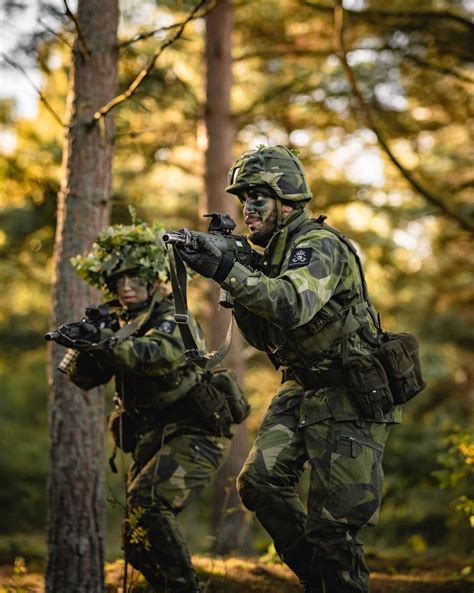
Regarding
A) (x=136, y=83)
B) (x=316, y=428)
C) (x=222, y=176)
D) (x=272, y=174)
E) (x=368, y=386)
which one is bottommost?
(x=316, y=428)

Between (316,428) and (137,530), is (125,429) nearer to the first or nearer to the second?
(137,530)

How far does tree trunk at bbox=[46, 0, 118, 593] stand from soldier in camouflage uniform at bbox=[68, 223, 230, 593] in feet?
1.91

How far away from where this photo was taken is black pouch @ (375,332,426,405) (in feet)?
17.4

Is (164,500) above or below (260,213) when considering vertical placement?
below

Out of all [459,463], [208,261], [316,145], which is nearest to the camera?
[208,261]

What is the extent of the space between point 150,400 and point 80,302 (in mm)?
1445

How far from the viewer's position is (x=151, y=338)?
625 cm

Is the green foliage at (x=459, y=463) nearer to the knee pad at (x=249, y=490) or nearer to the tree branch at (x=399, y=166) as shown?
the knee pad at (x=249, y=490)

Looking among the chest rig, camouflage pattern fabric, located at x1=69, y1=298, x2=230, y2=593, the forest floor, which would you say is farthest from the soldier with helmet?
the chest rig

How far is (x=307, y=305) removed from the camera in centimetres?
479

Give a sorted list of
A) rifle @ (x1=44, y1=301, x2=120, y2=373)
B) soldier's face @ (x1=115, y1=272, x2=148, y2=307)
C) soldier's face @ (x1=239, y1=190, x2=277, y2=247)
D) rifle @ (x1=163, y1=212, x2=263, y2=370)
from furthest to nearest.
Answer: soldier's face @ (x1=115, y1=272, x2=148, y2=307) < rifle @ (x1=44, y1=301, x2=120, y2=373) < soldier's face @ (x1=239, y1=190, x2=277, y2=247) < rifle @ (x1=163, y1=212, x2=263, y2=370)

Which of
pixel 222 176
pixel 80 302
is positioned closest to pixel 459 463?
pixel 80 302

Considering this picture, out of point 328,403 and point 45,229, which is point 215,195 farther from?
point 328,403

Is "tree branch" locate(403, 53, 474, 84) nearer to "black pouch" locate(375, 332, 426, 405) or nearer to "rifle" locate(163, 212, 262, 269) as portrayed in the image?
"black pouch" locate(375, 332, 426, 405)
